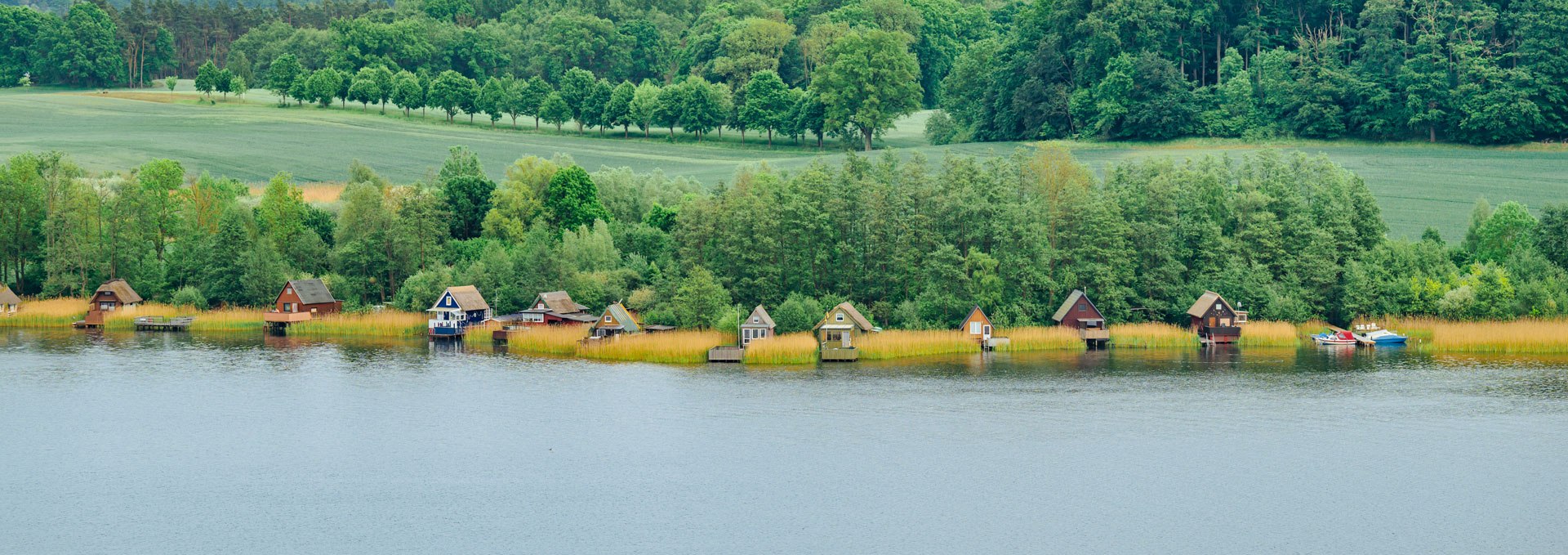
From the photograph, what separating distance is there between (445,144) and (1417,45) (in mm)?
95708

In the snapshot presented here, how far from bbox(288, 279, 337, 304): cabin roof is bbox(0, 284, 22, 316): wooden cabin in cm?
1923

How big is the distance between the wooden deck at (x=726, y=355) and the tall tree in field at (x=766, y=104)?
92856mm

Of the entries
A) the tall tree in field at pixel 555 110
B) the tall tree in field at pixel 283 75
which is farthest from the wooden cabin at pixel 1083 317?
the tall tree in field at pixel 283 75

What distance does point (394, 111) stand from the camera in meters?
190

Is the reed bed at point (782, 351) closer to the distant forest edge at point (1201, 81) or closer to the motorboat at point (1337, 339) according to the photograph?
the motorboat at point (1337, 339)

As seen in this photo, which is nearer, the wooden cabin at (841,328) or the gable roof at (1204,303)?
the wooden cabin at (841,328)

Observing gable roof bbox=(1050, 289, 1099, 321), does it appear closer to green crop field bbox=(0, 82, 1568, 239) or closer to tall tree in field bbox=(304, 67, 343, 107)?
green crop field bbox=(0, 82, 1568, 239)

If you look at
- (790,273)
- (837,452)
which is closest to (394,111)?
(790,273)

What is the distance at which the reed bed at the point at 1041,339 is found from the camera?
80.6m

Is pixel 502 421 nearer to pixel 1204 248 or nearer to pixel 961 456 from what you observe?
pixel 961 456

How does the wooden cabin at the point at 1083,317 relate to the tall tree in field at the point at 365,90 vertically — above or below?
below

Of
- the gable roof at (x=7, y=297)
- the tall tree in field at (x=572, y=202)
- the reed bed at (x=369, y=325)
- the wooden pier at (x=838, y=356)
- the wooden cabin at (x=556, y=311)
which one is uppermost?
the tall tree in field at (x=572, y=202)

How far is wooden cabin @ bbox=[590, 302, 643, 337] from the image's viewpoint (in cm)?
8062

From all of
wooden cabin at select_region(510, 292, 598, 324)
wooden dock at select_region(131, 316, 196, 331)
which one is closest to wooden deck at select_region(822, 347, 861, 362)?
wooden cabin at select_region(510, 292, 598, 324)
